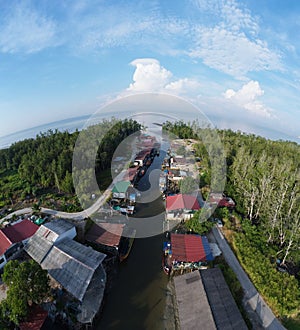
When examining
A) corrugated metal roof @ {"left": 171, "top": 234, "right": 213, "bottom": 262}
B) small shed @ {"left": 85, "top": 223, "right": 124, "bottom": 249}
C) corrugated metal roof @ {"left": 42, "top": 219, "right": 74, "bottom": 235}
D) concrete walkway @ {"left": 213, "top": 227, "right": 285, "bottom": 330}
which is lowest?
concrete walkway @ {"left": 213, "top": 227, "right": 285, "bottom": 330}

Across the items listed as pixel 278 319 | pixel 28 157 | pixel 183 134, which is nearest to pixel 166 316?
pixel 278 319

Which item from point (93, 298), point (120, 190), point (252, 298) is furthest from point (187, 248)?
point (120, 190)

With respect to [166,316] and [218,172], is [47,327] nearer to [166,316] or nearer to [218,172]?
[166,316]

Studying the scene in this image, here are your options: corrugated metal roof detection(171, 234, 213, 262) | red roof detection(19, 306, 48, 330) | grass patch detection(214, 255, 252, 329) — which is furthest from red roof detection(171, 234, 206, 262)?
red roof detection(19, 306, 48, 330)

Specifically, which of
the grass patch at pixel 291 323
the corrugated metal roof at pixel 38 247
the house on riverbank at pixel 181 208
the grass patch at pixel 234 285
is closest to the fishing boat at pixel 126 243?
the house on riverbank at pixel 181 208

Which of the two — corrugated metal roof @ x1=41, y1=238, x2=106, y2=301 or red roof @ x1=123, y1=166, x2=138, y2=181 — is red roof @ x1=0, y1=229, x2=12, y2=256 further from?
red roof @ x1=123, y1=166, x2=138, y2=181

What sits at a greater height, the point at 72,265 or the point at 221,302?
the point at 72,265

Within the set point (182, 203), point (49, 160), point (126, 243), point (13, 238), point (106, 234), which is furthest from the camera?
point (49, 160)

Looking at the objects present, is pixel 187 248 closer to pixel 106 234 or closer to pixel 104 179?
pixel 106 234
